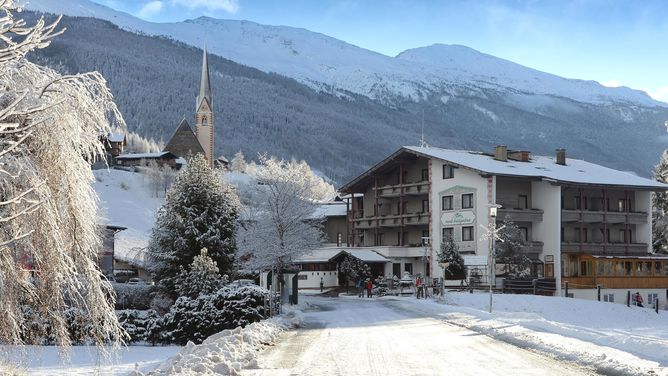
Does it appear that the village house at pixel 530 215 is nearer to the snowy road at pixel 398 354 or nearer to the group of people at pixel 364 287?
the group of people at pixel 364 287

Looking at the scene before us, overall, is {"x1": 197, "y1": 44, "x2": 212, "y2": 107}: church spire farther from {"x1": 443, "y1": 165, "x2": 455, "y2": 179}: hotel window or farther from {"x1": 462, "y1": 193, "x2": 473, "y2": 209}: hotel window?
{"x1": 462, "y1": 193, "x2": 473, "y2": 209}: hotel window

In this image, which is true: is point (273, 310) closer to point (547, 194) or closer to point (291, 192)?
point (291, 192)

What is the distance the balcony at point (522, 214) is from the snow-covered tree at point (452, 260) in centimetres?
481

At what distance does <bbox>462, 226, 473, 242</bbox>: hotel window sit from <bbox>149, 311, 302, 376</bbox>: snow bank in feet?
129

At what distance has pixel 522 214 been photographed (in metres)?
63.5

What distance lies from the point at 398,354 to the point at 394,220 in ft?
170

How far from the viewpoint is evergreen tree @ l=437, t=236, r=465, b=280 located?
195 feet

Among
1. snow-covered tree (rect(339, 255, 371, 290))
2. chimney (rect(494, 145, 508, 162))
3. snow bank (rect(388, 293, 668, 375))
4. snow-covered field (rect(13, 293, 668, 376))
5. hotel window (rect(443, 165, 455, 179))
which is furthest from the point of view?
chimney (rect(494, 145, 508, 162))

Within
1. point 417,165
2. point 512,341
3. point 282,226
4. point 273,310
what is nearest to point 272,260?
point 282,226

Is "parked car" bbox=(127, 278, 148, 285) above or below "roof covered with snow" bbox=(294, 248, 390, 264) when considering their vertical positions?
below

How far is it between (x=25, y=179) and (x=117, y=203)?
11345 centimetres

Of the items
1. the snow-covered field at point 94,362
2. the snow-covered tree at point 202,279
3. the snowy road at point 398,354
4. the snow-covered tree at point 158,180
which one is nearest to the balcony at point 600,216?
the snow-covered tree at point 202,279

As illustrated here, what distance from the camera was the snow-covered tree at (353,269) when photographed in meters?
67.1

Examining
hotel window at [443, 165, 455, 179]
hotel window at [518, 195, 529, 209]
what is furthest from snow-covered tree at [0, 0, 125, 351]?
hotel window at [518, 195, 529, 209]
